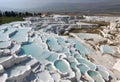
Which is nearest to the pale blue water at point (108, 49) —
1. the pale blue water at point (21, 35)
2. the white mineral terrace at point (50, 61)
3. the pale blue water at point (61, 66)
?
the white mineral terrace at point (50, 61)

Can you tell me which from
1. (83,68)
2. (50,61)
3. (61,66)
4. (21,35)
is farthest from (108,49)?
(61,66)

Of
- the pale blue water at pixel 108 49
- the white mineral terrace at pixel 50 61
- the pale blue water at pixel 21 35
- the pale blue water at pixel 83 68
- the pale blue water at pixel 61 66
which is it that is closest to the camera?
the white mineral terrace at pixel 50 61

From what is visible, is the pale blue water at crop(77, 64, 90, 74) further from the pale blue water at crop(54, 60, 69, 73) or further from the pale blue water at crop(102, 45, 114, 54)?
the pale blue water at crop(102, 45, 114, 54)

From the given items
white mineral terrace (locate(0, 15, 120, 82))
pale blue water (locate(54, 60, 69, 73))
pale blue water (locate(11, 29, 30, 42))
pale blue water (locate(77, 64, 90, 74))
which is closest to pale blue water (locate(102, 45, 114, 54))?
white mineral terrace (locate(0, 15, 120, 82))

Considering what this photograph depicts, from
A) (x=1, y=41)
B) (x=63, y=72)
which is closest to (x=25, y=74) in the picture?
(x=63, y=72)

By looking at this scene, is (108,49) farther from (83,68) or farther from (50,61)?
(50,61)

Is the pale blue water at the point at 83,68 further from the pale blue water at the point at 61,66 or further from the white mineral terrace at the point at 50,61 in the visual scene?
the pale blue water at the point at 61,66

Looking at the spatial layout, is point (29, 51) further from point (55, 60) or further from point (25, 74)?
point (25, 74)

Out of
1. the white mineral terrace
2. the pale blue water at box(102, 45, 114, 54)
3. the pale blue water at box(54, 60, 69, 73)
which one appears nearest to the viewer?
the white mineral terrace

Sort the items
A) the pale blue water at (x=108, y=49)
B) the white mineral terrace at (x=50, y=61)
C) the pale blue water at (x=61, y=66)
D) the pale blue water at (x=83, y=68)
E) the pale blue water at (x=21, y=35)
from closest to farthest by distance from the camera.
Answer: the white mineral terrace at (x=50, y=61), the pale blue water at (x=61, y=66), the pale blue water at (x=83, y=68), the pale blue water at (x=21, y=35), the pale blue water at (x=108, y=49)

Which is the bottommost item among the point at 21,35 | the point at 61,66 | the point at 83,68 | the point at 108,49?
the point at 108,49

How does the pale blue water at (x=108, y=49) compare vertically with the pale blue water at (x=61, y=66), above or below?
below

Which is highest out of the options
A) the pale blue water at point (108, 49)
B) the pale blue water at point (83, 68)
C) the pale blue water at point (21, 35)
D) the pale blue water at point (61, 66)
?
the pale blue water at point (21, 35)

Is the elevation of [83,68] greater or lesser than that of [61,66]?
lesser
